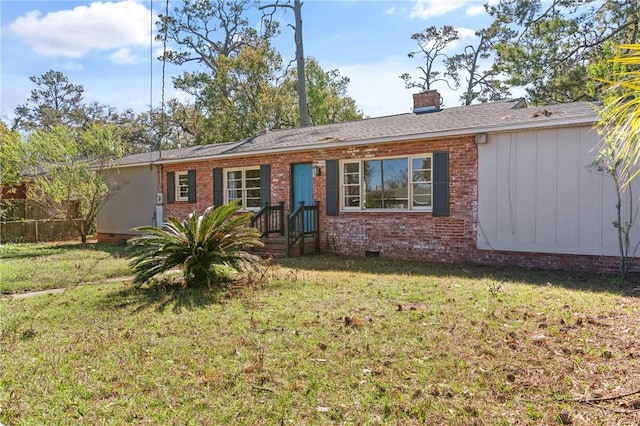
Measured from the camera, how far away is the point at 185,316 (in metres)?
5.27

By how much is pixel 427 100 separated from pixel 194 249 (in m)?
9.66

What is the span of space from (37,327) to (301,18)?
1951 cm

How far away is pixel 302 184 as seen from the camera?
1214 centimetres

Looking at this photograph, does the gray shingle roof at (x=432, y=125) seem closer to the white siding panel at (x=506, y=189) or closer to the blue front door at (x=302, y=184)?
the white siding panel at (x=506, y=189)

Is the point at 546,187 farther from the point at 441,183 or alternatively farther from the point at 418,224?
the point at 418,224

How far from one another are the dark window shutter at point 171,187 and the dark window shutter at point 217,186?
2.01 m

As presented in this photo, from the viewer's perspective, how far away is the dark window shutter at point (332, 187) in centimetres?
1131

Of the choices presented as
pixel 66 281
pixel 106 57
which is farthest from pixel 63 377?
pixel 106 57

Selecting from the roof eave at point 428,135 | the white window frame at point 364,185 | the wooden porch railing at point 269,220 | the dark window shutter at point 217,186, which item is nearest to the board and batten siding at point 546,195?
the roof eave at point 428,135

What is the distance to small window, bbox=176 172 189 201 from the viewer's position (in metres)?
14.9

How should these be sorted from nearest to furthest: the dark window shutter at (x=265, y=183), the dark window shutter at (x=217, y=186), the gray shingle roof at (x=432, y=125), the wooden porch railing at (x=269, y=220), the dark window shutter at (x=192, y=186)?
the gray shingle roof at (x=432, y=125)
the wooden porch railing at (x=269, y=220)
the dark window shutter at (x=265, y=183)
the dark window shutter at (x=217, y=186)
the dark window shutter at (x=192, y=186)

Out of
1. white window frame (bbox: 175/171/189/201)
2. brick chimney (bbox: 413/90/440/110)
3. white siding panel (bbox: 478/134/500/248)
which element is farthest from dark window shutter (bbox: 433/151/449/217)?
white window frame (bbox: 175/171/189/201)

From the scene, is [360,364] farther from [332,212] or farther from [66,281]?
[332,212]

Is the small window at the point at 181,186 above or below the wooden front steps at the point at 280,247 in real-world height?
above
